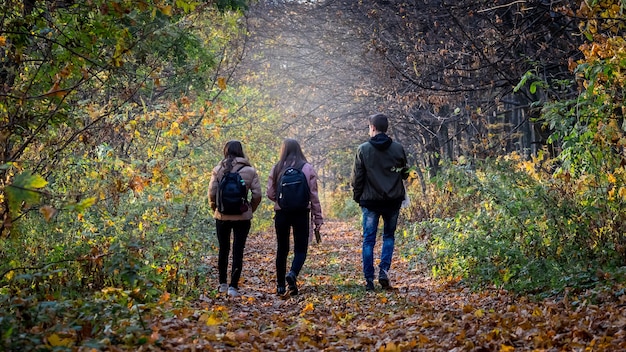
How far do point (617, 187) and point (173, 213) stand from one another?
19.3ft

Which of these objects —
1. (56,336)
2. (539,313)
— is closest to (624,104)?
(539,313)

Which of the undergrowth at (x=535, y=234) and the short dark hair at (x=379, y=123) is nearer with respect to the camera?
the undergrowth at (x=535, y=234)

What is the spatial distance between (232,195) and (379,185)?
1.90m

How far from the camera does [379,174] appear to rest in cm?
860

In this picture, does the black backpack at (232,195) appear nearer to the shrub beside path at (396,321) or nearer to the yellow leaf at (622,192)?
the shrub beside path at (396,321)

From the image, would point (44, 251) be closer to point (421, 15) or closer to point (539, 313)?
point (539, 313)

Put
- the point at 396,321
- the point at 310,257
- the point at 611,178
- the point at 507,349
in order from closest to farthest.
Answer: the point at 507,349 < the point at 396,321 < the point at 611,178 < the point at 310,257

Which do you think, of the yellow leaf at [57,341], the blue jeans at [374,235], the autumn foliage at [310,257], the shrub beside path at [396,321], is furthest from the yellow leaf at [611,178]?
the yellow leaf at [57,341]

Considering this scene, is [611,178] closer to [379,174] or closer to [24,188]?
[379,174]

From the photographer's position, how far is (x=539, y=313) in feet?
19.1

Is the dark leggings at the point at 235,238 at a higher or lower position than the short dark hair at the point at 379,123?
lower

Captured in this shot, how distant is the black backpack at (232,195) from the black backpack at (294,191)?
19.7 inches

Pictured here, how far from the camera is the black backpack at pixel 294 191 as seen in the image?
27.9 feet

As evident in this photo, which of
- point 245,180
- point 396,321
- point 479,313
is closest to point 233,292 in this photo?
point 245,180
